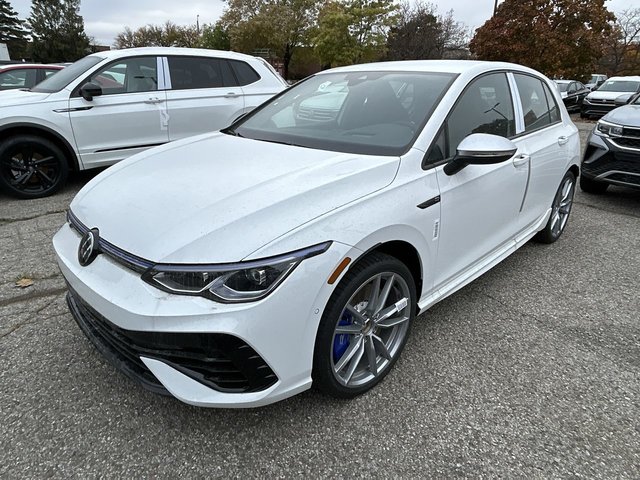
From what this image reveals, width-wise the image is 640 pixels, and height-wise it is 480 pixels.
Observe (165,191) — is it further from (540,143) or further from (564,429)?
(540,143)

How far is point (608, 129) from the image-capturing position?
17.6 feet

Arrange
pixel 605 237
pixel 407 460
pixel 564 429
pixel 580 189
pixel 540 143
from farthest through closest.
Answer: pixel 580 189 < pixel 605 237 < pixel 540 143 < pixel 564 429 < pixel 407 460

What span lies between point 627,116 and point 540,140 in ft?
9.59

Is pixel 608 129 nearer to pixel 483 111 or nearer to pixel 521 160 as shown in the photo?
pixel 521 160

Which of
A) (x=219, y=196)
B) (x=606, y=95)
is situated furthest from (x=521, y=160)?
(x=606, y=95)

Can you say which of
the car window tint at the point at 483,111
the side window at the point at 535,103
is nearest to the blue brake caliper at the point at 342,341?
the car window tint at the point at 483,111

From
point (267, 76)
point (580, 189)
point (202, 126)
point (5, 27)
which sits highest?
point (5, 27)

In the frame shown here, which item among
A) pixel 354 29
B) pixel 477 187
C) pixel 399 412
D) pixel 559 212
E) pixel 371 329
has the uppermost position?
pixel 354 29

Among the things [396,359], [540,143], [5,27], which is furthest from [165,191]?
[5,27]

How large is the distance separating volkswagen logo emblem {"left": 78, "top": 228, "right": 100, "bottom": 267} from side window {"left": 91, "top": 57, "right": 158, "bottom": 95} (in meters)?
3.99

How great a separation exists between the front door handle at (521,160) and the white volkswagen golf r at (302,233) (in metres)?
0.02

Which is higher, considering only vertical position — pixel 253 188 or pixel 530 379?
pixel 253 188

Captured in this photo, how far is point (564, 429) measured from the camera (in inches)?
79.3

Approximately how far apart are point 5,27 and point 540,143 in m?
63.2
